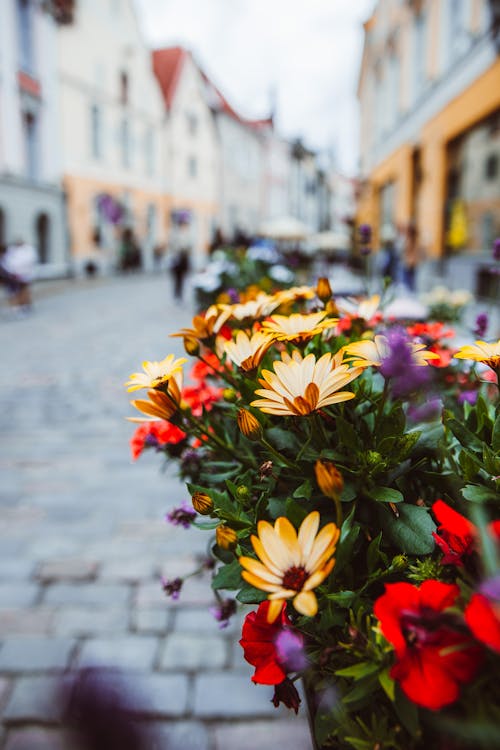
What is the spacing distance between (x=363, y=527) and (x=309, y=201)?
58854 millimetres

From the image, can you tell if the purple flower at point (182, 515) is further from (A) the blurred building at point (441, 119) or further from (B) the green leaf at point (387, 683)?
(A) the blurred building at point (441, 119)

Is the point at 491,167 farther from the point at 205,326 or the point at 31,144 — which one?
the point at 31,144

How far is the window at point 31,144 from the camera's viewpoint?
1850cm

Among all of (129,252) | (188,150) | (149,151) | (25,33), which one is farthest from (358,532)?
(188,150)

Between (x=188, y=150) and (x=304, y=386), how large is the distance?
31.6 m

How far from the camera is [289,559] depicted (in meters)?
0.69

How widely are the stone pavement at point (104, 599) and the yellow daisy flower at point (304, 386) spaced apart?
15.2 inches

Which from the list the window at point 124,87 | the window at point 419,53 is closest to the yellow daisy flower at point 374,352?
the window at point 419,53

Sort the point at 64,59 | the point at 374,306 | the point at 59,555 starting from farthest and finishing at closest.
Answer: the point at 64,59 → the point at 59,555 → the point at 374,306

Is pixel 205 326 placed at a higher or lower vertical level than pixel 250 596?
higher

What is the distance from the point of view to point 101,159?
22641 millimetres

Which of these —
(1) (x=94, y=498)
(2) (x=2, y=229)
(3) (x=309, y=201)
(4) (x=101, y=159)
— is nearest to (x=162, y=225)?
(4) (x=101, y=159)

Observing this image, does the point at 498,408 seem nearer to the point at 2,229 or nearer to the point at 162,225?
the point at 2,229

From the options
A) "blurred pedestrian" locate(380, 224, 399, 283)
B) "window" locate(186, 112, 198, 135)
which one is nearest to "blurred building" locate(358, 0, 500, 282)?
"blurred pedestrian" locate(380, 224, 399, 283)
